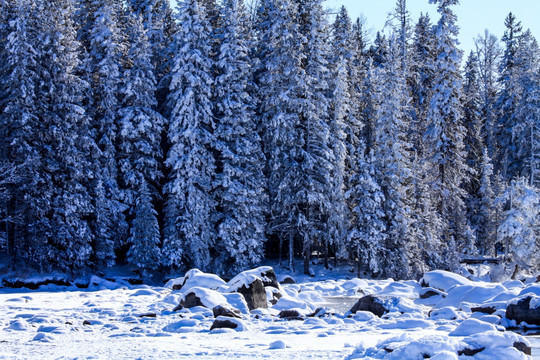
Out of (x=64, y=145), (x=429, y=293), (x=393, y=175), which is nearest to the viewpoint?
(x=429, y=293)

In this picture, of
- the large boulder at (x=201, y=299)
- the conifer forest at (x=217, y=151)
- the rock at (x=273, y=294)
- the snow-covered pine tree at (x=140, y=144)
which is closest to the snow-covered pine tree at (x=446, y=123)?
the conifer forest at (x=217, y=151)

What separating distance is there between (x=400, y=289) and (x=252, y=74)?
19.7 meters

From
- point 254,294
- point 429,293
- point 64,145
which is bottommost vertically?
point 429,293

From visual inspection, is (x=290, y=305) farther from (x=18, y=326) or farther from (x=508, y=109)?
(x=508, y=109)

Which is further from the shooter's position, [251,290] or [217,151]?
[217,151]

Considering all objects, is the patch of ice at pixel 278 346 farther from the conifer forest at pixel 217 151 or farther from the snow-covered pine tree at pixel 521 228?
the snow-covered pine tree at pixel 521 228

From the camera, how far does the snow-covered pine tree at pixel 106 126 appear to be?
32656 millimetres

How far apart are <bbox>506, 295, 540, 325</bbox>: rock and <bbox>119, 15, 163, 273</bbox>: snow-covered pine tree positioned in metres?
22.4

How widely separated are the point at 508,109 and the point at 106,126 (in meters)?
34.6

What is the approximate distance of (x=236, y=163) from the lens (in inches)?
1377

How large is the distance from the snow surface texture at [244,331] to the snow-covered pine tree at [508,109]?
34.2m

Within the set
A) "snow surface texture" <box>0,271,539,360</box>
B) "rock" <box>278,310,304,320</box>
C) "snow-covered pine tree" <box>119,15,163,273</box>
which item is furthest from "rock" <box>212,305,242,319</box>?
"snow-covered pine tree" <box>119,15,163,273</box>

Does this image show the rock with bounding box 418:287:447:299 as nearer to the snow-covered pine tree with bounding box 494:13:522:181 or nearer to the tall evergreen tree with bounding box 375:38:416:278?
the tall evergreen tree with bounding box 375:38:416:278

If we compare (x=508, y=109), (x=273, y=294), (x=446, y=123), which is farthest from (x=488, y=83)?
(x=273, y=294)
